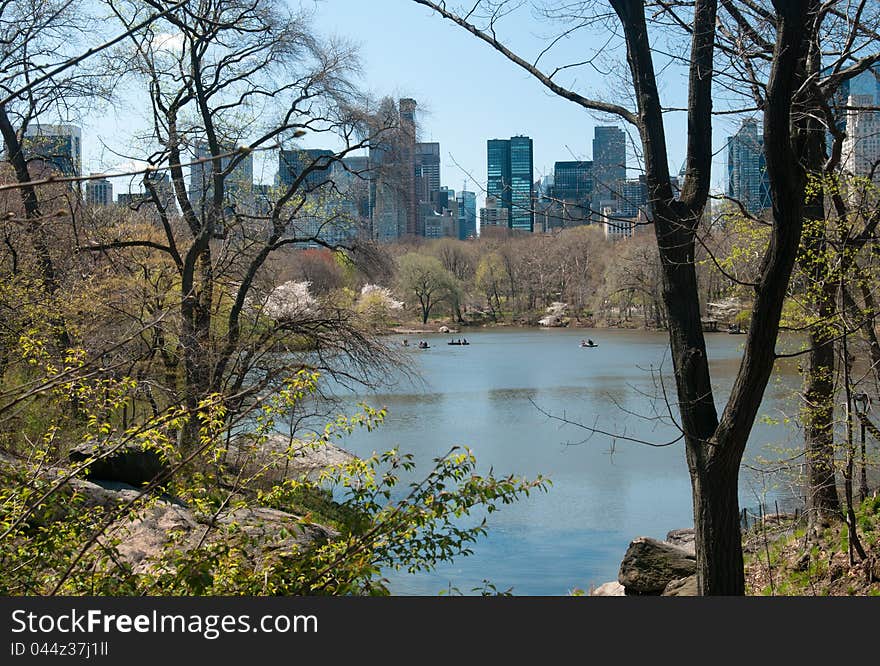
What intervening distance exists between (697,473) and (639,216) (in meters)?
1.51

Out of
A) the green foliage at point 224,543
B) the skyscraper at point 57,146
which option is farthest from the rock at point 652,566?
the skyscraper at point 57,146

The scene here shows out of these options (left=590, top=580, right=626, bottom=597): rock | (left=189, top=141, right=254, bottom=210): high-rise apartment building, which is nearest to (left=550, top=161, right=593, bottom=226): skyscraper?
(left=590, top=580, right=626, bottom=597): rock

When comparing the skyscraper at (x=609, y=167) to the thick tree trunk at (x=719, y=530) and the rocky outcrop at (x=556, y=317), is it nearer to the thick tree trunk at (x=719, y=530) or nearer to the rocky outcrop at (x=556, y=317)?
the thick tree trunk at (x=719, y=530)

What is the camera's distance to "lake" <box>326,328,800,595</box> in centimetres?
1093

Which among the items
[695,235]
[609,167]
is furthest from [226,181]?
[695,235]

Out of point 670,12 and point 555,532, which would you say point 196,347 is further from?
point 670,12

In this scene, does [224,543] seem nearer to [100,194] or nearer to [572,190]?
[572,190]

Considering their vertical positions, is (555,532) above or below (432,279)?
below

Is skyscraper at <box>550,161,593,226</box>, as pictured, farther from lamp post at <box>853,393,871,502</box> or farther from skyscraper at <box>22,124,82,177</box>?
skyscraper at <box>22,124,82,177</box>

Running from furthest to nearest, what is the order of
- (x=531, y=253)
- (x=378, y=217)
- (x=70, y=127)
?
1. (x=531, y=253)
2. (x=378, y=217)
3. (x=70, y=127)

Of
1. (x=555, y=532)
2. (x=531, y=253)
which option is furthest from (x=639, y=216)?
(x=531, y=253)

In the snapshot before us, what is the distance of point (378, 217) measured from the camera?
16469 millimetres

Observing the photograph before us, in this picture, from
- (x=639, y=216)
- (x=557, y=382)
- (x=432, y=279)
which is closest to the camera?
(x=639, y=216)

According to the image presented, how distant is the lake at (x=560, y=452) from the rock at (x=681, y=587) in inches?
64.5
